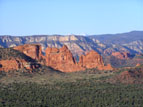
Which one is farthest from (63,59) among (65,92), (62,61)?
(65,92)

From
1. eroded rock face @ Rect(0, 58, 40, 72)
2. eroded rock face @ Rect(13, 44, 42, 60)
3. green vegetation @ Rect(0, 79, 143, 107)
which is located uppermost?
eroded rock face @ Rect(13, 44, 42, 60)

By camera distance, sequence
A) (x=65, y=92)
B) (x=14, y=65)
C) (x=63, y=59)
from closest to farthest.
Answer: (x=65, y=92) → (x=14, y=65) → (x=63, y=59)

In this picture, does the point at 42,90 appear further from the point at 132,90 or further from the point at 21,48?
the point at 21,48

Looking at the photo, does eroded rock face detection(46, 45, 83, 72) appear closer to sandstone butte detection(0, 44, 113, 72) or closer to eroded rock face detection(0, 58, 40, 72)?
sandstone butte detection(0, 44, 113, 72)

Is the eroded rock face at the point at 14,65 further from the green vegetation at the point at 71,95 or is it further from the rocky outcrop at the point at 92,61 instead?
the green vegetation at the point at 71,95

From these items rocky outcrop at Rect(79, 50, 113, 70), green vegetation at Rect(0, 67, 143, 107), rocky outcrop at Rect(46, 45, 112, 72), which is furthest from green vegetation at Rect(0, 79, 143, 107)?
rocky outcrop at Rect(79, 50, 113, 70)

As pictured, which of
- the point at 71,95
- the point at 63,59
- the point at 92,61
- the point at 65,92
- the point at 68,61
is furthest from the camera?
the point at 92,61

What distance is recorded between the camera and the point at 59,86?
288 ft

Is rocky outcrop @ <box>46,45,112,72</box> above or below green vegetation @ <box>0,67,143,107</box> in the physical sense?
above

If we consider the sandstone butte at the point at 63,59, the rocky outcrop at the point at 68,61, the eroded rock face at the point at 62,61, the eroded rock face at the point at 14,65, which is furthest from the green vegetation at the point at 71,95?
the sandstone butte at the point at 63,59

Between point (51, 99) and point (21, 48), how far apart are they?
52811 millimetres

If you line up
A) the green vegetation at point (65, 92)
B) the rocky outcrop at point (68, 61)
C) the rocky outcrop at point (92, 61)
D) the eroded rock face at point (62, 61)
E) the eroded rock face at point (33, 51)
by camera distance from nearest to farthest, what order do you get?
the green vegetation at point (65, 92), the eroded rock face at point (62, 61), the rocky outcrop at point (68, 61), the eroded rock face at point (33, 51), the rocky outcrop at point (92, 61)

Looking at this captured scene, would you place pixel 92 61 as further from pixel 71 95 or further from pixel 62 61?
pixel 71 95

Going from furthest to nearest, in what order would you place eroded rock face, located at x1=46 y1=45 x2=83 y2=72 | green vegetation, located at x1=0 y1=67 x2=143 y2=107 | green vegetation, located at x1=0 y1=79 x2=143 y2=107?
eroded rock face, located at x1=46 y1=45 x2=83 y2=72 → green vegetation, located at x1=0 y1=67 x2=143 y2=107 → green vegetation, located at x1=0 y1=79 x2=143 y2=107
